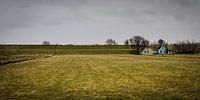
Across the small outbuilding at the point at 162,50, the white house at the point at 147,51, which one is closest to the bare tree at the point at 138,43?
the white house at the point at 147,51

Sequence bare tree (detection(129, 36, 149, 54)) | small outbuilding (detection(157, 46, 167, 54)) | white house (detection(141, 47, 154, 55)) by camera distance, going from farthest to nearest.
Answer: small outbuilding (detection(157, 46, 167, 54)) < bare tree (detection(129, 36, 149, 54)) < white house (detection(141, 47, 154, 55))

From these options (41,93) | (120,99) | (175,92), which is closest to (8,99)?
(41,93)

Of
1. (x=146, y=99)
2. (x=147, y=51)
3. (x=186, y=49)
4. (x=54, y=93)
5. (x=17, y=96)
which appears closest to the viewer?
(x=146, y=99)

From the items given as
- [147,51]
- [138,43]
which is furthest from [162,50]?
[138,43]

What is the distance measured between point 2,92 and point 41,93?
210 cm

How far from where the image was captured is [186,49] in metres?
141

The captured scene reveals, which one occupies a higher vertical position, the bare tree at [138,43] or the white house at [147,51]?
the bare tree at [138,43]

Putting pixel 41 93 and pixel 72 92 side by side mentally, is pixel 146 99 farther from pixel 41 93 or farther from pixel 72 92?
pixel 41 93

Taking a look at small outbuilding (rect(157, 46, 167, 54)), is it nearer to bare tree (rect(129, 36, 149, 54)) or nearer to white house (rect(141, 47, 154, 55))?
white house (rect(141, 47, 154, 55))

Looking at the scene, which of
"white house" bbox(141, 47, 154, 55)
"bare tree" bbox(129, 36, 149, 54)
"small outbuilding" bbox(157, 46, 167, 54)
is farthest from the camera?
"small outbuilding" bbox(157, 46, 167, 54)

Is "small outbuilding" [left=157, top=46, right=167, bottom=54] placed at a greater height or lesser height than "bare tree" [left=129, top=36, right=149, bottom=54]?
lesser

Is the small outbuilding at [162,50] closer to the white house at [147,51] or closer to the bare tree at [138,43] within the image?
the white house at [147,51]

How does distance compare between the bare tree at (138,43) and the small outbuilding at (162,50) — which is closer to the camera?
the bare tree at (138,43)

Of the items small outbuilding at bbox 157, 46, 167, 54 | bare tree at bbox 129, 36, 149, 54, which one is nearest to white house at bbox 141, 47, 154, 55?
bare tree at bbox 129, 36, 149, 54
